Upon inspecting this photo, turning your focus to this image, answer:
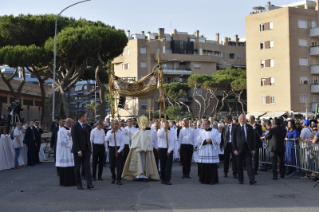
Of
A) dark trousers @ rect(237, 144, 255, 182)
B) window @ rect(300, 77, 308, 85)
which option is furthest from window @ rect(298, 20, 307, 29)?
dark trousers @ rect(237, 144, 255, 182)

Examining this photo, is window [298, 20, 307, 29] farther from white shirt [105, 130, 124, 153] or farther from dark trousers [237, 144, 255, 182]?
white shirt [105, 130, 124, 153]

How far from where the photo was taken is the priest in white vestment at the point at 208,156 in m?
14.1

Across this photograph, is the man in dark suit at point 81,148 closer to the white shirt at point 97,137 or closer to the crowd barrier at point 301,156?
the white shirt at point 97,137

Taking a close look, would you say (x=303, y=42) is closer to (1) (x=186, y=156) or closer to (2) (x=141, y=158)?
(1) (x=186, y=156)

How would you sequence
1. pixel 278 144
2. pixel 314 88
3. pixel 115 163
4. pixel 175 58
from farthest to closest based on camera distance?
pixel 175 58, pixel 314 88, pixel 278 144, pixel 115 163

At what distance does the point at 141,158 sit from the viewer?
592 inches

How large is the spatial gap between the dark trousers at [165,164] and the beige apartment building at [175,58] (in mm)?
67748

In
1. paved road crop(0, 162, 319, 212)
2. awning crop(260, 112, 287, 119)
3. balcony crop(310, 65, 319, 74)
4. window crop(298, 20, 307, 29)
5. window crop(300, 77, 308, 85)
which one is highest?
window crop(298, 20, 307, 29)

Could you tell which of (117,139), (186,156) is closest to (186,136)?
(186,156)

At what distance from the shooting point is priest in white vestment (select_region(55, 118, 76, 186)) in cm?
1384

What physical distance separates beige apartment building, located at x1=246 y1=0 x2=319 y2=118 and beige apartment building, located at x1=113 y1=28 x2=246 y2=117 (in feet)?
75.0

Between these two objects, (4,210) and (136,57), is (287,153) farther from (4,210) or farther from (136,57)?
(136,57)

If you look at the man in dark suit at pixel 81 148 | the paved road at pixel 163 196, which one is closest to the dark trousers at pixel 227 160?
the paved road at pixel 163 196

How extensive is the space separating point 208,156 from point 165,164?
1319 millimetres
